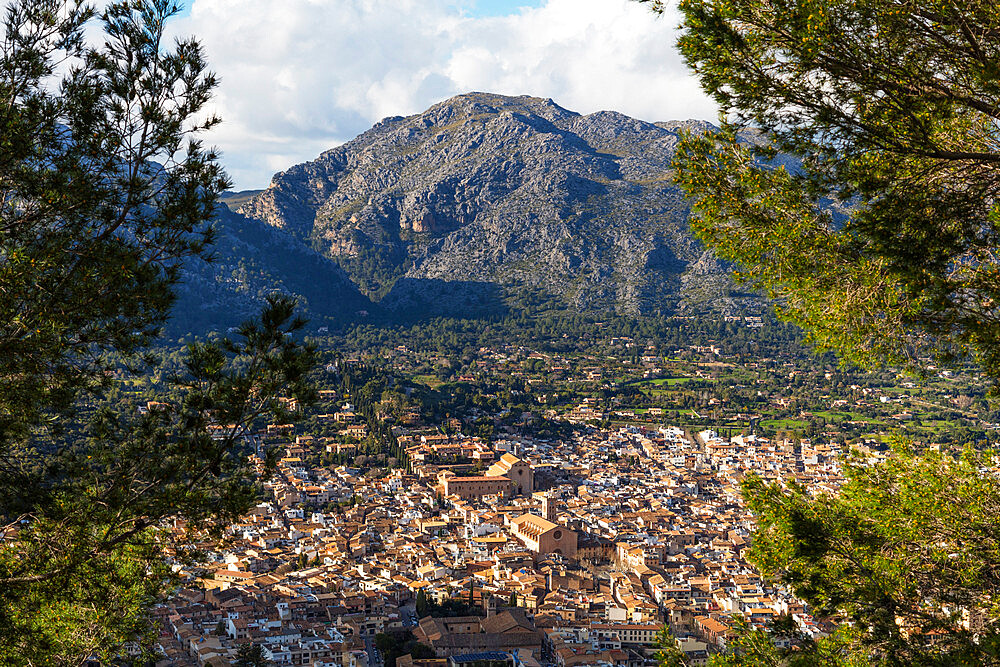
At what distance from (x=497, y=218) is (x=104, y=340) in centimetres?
13356

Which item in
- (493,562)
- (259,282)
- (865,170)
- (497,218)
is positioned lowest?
(493,562)

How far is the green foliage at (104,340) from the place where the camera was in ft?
18.7

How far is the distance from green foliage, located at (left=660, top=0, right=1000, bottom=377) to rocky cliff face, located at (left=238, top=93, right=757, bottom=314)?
11726cm

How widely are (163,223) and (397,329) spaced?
115136 millimetres

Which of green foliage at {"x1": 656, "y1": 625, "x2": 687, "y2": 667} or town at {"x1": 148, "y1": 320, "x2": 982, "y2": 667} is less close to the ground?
green foliage at {"x1": 656, "y1": 625, "x2": 687, "y2": 667}

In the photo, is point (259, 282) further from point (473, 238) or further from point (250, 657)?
point (250, 657)

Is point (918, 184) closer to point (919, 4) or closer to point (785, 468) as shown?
point (919, 4)

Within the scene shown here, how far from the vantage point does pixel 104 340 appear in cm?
614

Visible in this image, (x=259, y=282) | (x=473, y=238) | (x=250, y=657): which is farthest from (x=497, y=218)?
(x=250, y=657)

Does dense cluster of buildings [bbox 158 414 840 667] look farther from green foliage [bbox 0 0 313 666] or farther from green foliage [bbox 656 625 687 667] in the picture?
green foliage [bbox 0 0 313 666]

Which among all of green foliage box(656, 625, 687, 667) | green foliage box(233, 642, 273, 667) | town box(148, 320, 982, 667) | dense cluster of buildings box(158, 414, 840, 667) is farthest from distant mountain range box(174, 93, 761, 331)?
green foliage box(656, 625, 687, 667)

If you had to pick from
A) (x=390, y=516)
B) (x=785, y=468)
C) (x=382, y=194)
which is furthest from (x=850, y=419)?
(x=382, y=194)

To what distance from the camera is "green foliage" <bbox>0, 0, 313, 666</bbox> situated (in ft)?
18.7

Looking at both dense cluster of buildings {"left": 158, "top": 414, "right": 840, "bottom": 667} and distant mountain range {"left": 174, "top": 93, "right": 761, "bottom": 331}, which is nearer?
dense cluster of buildings {"left": 158, "top": 414, "right": 840, "bottom": 667}
